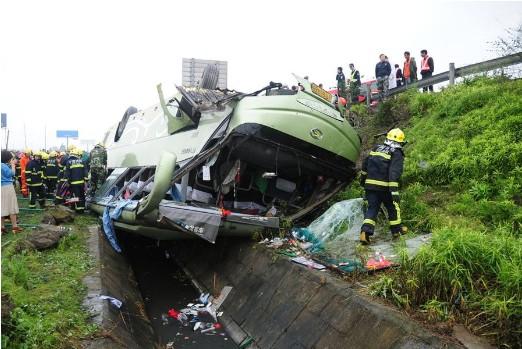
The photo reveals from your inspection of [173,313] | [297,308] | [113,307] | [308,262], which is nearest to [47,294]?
[113,307]

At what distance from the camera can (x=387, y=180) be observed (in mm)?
5535

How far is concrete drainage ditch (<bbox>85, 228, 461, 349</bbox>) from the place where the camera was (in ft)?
11.6

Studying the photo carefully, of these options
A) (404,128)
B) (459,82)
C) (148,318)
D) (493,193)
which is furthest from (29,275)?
(459,82)

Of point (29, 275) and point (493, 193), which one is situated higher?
point (493, 193)

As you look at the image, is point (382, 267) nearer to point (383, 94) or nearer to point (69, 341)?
point (69, 341)

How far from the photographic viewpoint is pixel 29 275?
4.97 metres

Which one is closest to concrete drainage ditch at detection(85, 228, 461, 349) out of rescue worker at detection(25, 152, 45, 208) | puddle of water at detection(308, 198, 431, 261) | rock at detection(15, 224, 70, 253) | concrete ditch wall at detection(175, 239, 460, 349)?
concrete ditch wall at detection(175, 239, 460, 349)

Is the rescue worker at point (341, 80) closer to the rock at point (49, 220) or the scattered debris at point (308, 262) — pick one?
the rock at point (49, 220)

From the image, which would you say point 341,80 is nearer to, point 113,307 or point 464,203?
point 464,203

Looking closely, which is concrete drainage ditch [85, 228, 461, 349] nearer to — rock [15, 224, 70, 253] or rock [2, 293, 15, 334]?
rock [15, 224, 70, 253]

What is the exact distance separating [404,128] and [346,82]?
17.2 ft

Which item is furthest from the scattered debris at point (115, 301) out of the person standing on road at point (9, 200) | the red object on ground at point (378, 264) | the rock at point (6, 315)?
the person standing on road at point (9, 200)

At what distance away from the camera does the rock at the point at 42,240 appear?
6.09 meters

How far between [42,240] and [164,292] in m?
1.94
